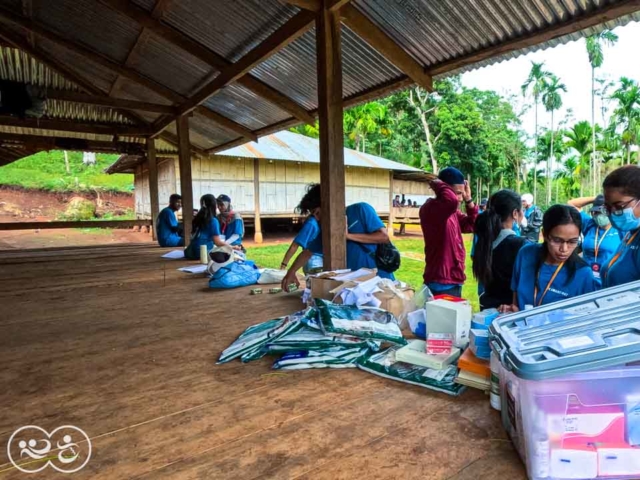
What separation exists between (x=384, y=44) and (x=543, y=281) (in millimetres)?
2371

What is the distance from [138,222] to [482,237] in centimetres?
766

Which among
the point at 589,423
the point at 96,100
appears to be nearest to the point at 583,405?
the point at 589,423

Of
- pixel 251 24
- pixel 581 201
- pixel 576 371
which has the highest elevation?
pixel 251 24

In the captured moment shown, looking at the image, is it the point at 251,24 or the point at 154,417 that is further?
the point at 251,24

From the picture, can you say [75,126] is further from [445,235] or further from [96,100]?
[445,235]

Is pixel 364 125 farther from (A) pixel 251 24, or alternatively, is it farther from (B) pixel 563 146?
(A) pixel 251 24

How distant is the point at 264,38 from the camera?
4004 millimetres

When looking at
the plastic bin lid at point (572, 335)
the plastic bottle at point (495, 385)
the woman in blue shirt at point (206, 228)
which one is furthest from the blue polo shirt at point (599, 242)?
the woman in blue shirt at point (206, 228)

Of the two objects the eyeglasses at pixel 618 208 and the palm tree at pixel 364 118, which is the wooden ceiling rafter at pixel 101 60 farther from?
the palm tree at pixel 364 118

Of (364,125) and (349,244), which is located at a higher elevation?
(364,125)

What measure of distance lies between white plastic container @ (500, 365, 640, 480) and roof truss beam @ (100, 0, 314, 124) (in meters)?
4.67

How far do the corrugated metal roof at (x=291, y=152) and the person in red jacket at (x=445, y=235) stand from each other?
10157 mm

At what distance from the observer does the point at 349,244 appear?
3285 millimetres

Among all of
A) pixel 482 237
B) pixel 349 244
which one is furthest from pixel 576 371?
pixel 349 244
